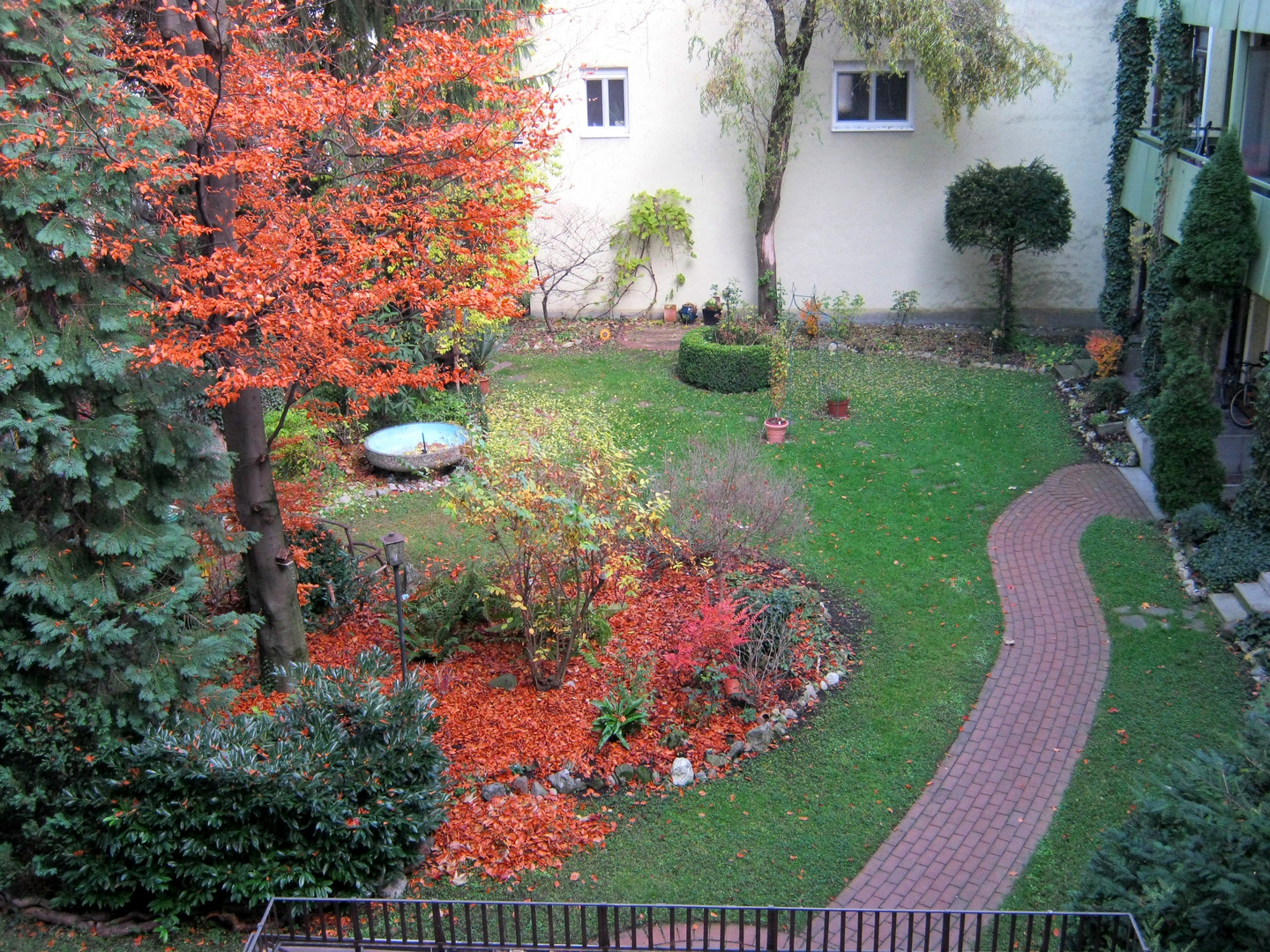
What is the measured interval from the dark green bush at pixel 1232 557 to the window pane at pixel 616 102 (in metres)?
13.0

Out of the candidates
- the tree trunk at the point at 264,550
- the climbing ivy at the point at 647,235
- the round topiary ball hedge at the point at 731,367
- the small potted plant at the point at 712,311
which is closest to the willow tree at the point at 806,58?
the small potted plant at the point at 712,311

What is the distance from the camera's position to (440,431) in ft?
46.1

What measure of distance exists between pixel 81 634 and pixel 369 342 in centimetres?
293

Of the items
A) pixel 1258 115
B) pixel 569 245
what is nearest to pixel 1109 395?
pixel 1258 115

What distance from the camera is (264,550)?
8703 millimetres

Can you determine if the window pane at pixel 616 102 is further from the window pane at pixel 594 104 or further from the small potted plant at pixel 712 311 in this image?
the small potted plant at pixel 712 311

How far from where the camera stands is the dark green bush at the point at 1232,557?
995 cm

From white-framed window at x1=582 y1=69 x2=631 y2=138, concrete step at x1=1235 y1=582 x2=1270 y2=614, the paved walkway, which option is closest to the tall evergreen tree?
the paved walkway

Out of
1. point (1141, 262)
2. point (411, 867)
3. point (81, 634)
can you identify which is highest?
point (1141, 262)

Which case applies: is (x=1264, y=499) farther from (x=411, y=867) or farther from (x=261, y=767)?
(x=261, y=767)

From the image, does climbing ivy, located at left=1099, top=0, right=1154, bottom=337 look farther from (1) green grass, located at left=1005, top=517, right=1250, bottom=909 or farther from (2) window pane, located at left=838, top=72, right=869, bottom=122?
(1) green grass, located at left=1005, top=517, right=1250, bottom=909

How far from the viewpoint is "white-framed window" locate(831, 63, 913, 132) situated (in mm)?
18641

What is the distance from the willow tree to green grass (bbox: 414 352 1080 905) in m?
4.03

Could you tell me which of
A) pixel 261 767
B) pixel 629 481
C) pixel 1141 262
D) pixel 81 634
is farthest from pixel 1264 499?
pixel 81 634
